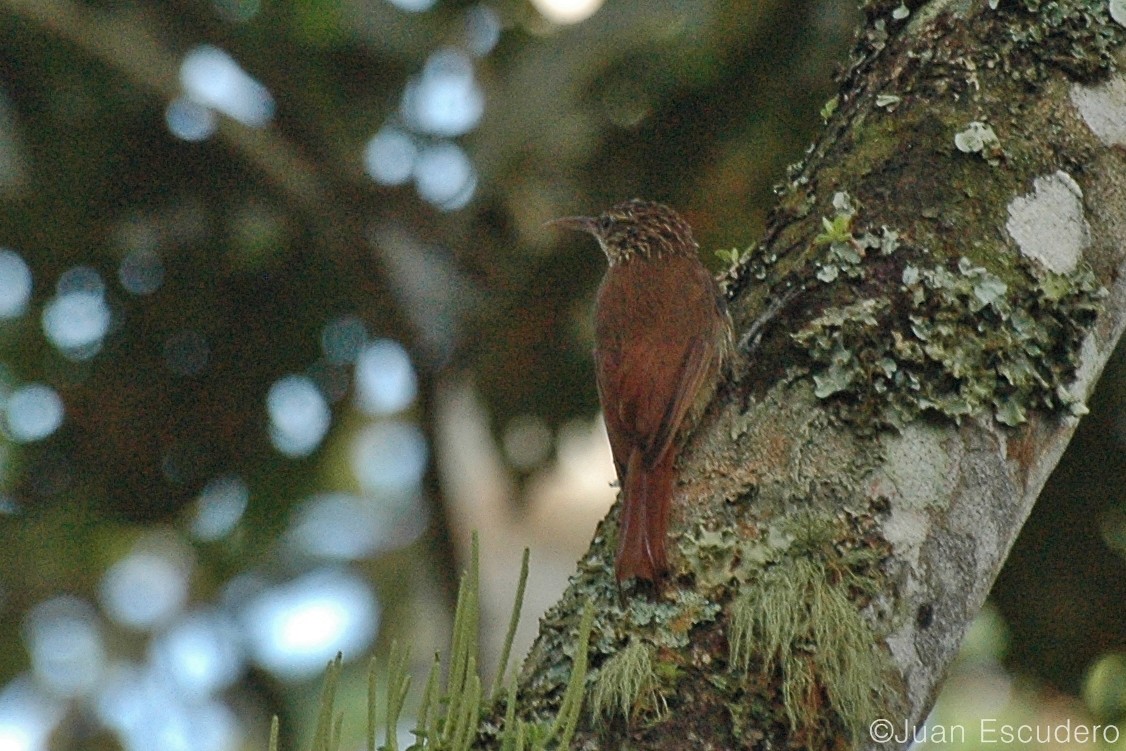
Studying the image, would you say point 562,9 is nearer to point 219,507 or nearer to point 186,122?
point 186,122

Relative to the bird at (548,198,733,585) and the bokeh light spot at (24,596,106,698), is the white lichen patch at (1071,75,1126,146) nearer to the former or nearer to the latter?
the bird at (548,198,733,585)

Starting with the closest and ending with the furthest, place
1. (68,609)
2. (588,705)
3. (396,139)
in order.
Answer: (588,705) → (396,139) → (68,609)

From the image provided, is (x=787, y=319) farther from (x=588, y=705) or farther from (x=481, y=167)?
(x=481, y=167)

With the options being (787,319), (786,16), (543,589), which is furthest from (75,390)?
(787,319)

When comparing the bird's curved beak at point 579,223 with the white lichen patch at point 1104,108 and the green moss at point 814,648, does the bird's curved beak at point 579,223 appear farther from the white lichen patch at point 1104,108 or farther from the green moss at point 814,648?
the green moss at point 814,648

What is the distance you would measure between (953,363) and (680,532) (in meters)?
0.55

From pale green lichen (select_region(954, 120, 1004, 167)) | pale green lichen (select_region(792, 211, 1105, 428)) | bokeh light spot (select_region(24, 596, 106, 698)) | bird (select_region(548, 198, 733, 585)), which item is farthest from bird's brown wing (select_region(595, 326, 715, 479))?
bokeh light spot (select_region(24, 596, 106, 698))

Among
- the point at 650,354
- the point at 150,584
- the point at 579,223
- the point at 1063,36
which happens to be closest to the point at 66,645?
the point at 150,584

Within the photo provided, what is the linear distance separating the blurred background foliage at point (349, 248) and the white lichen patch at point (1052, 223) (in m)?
2.37

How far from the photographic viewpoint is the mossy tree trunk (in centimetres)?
225

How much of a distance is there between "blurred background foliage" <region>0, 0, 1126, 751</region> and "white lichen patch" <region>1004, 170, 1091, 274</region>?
2.37 metres

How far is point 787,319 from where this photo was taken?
2.73 meters

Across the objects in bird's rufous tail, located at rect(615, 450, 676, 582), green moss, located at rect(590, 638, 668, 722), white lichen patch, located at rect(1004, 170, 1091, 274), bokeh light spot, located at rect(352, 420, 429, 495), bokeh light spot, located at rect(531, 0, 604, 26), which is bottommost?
green moss, located at rect(590, 638, 668, 722)

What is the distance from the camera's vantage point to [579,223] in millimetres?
5031
